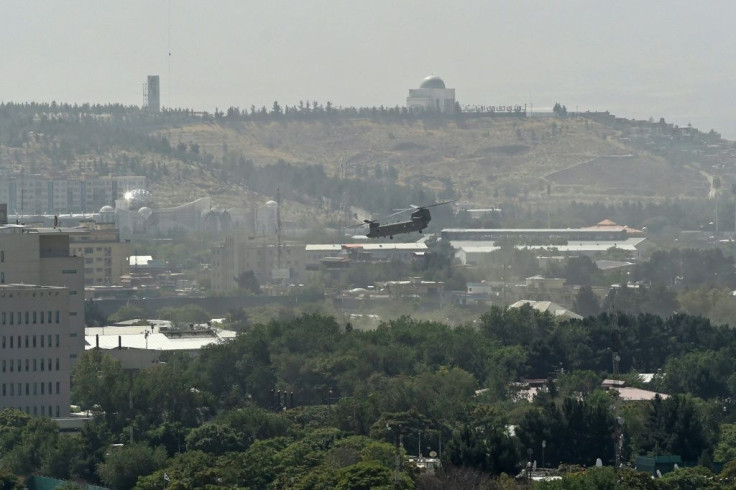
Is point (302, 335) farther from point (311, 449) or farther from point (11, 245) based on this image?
point (311, 449)

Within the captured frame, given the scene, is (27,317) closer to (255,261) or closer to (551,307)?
(551,307)

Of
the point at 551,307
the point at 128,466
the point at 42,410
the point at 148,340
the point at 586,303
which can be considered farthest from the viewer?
the point at 586,303

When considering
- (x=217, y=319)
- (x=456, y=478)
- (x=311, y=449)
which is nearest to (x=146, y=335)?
(x=217, y=319)

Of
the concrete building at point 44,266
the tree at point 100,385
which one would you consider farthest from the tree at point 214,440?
the concrete building at point 44,266

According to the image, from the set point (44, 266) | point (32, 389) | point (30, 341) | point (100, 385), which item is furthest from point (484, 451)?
point (44, 266)

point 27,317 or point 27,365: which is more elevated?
point 27,317

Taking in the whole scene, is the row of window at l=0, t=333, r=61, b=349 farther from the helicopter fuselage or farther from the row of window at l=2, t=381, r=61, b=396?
the helicopter fuselage

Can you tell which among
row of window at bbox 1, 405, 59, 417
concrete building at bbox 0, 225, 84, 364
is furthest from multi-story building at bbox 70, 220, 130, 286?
row of window at bbox 1, 405, 59, 417

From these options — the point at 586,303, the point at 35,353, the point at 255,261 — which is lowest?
the point at 255,261
